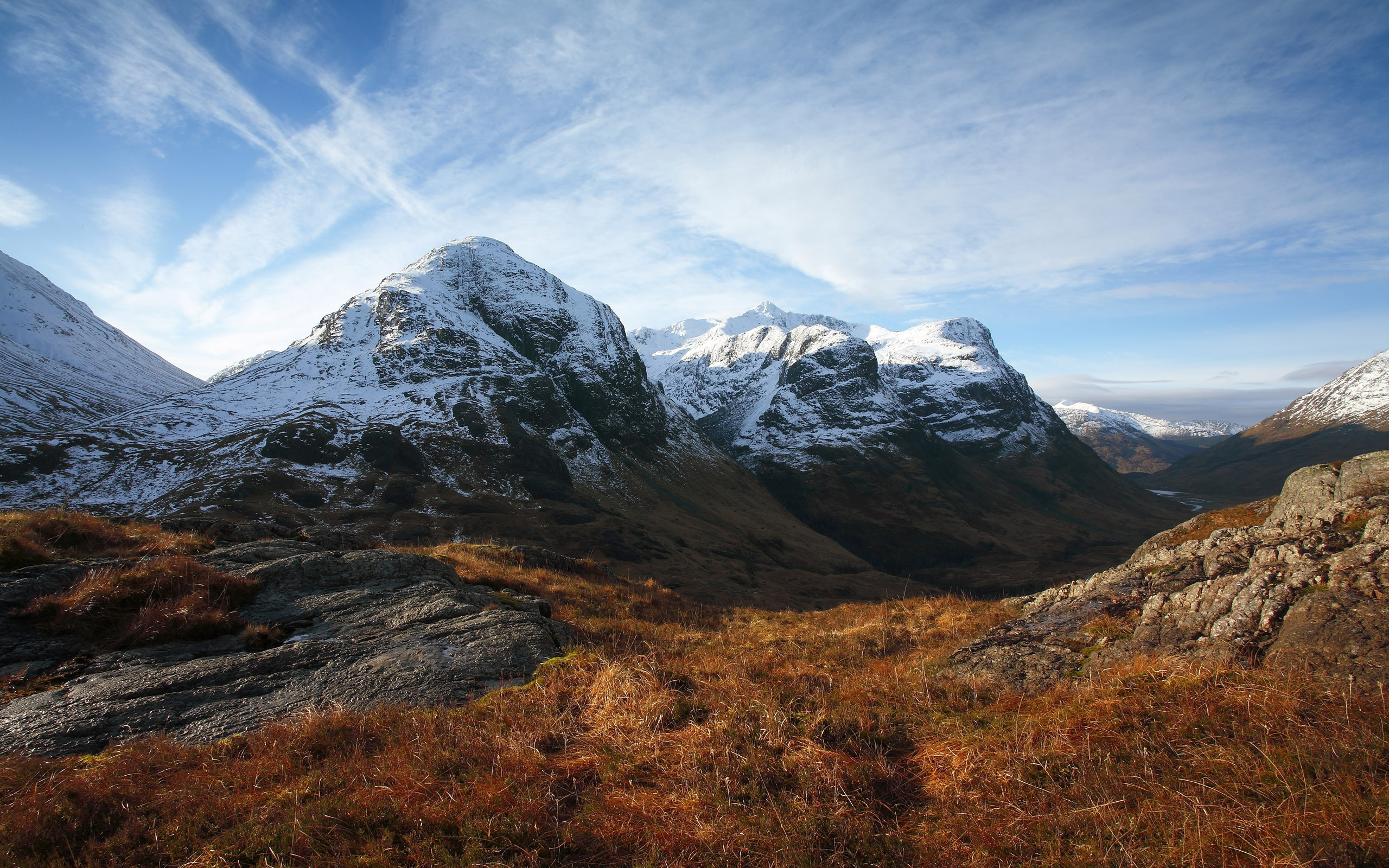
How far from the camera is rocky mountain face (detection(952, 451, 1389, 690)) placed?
18.6 ft

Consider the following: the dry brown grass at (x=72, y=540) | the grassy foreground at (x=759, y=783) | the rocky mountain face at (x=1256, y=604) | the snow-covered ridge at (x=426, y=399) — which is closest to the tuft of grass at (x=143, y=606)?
the dry brown grass at (x=72, y=540)

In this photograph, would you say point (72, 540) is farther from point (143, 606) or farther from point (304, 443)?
point (304, 443)

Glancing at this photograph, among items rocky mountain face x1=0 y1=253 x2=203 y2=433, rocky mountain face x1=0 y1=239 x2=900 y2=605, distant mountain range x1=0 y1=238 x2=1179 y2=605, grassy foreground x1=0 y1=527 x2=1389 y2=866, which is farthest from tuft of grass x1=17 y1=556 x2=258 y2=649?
rocky mountain face x1=0 y1=253 x2=203 y2=433

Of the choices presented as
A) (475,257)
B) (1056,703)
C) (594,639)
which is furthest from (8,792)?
(475,257)

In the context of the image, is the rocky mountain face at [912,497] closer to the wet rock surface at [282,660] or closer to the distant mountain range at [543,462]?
the distant mountain range at [543,462]

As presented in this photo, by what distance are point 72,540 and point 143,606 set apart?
4.67 m

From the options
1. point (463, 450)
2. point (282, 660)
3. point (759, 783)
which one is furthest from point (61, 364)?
point (759, 783)

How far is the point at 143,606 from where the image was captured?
8141mm

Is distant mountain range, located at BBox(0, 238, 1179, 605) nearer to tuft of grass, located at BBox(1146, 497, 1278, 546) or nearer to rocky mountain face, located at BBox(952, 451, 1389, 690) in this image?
rocky mountain face, located at BBox(952, 451, 1389, 690)

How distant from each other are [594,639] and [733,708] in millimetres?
4653

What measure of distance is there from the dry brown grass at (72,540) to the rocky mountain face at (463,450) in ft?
156

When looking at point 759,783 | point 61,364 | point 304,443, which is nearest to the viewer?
point 759,783

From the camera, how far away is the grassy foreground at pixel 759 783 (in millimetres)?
3809

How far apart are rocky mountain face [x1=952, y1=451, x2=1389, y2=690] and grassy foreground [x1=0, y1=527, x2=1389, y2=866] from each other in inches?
33.3
